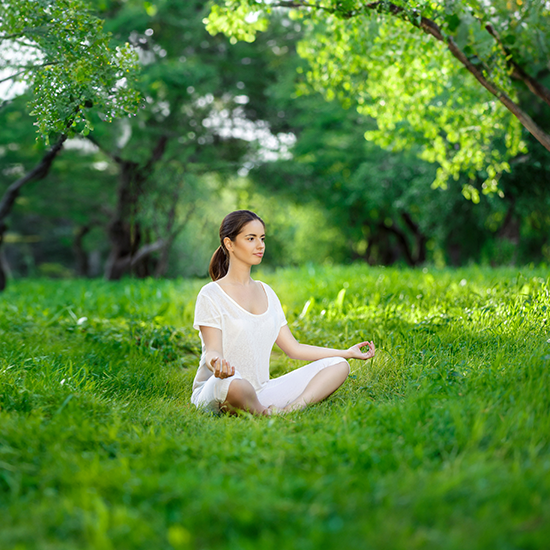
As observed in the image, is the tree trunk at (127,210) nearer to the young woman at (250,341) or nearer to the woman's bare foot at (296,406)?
the young woman at (250,341)

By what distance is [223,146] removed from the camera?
1761 cm

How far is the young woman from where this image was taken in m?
3.86

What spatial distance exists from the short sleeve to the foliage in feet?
5.68

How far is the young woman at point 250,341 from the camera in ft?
12.7

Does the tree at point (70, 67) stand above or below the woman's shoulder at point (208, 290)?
above

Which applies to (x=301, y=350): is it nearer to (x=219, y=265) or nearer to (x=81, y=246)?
(x=219, y=265)

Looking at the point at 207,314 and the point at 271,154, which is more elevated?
the point at 271,154

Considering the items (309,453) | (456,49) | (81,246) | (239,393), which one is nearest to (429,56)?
(456,49)

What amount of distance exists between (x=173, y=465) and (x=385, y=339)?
292 centimetres

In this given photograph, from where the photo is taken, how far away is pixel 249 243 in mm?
4059

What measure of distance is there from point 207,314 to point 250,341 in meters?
0.39

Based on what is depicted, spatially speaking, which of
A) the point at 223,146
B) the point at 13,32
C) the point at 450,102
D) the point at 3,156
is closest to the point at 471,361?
the point at 450,102

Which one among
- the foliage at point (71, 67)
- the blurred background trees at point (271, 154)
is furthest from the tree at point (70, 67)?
the blurred background trees at point (271, 154)

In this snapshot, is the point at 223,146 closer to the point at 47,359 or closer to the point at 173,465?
the point at 47,359
